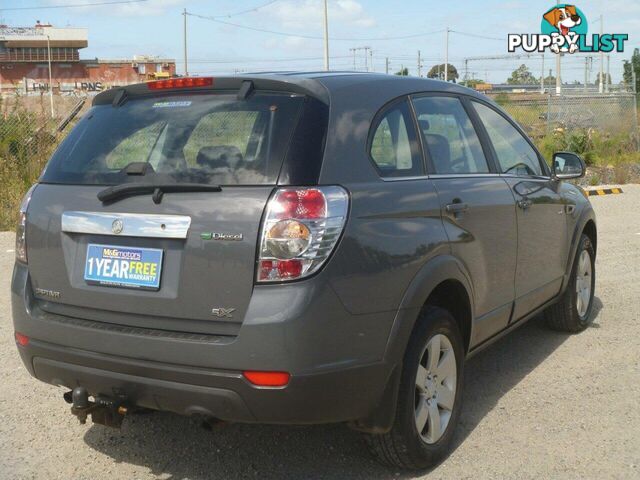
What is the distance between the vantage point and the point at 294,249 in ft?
10.1

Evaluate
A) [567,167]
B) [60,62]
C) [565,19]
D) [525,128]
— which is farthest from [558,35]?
[60,62]

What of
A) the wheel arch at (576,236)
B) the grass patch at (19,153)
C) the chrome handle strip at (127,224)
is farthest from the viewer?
the grass patch at (19,153)

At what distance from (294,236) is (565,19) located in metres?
46.4

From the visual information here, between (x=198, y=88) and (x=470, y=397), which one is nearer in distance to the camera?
(x=198, y=88)

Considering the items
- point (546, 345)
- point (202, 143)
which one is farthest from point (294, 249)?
point (546, 345)

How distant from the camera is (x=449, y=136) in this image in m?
4.41

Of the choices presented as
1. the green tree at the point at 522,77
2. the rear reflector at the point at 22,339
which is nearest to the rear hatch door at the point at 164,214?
the rear reflector at the point at 22,339

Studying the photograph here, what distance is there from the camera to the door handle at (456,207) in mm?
3971

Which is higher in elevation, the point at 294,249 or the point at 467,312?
the point at 294,249

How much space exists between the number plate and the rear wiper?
21cm

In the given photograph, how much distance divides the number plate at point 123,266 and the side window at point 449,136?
1590 millimetres

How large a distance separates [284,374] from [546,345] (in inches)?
135

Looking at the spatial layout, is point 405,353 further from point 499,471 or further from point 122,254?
point 122,254

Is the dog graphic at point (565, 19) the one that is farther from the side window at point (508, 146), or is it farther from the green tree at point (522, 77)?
the green tree at point (522, 77)
